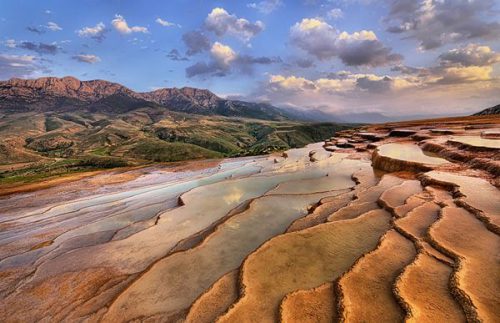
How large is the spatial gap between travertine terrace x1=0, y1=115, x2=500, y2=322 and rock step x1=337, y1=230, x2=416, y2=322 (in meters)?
0.04

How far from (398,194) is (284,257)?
10968 millimetres

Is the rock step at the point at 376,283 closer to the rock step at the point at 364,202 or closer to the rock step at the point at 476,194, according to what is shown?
the rock step at the point at 364,202

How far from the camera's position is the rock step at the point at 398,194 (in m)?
17.1

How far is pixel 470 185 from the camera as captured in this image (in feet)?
59.5

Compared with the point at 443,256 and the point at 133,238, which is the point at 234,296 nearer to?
the point at 443,256

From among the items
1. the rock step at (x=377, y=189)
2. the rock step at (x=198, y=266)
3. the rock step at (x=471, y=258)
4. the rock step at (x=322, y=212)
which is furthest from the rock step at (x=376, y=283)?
the rock step at (x=377, y=189)

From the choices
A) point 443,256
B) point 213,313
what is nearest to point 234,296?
point 213,313

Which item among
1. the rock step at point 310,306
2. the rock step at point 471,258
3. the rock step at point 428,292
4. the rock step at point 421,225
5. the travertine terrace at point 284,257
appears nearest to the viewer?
the rock step at point 428,292

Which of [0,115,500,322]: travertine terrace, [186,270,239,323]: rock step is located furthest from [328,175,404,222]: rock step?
[186,270,239,323]: rock step

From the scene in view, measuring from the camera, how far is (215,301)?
9883mm

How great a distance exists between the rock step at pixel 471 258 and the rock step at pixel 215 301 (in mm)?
6801

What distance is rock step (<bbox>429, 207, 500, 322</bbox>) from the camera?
777 cm

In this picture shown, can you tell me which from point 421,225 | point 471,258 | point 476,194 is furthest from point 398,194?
point 471,258

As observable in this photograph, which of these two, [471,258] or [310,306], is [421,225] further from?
[310,306]
